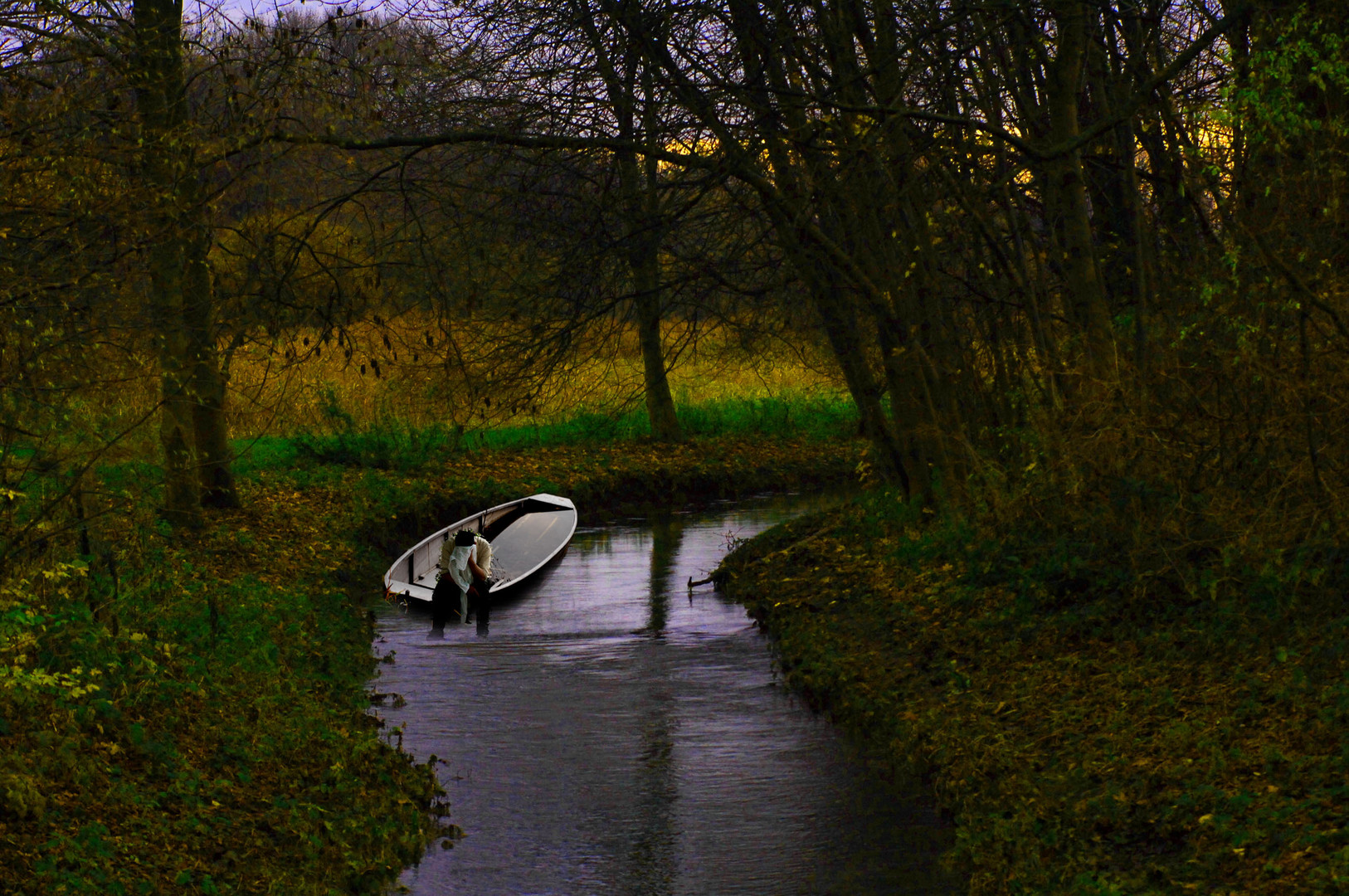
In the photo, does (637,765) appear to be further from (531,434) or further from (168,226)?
(531,434)

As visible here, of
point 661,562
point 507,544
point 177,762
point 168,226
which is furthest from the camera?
point 507,544

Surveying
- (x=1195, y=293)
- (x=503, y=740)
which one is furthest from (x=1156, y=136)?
(x=503, y=740)

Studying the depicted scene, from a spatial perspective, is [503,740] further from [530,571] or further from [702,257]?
[530,571]

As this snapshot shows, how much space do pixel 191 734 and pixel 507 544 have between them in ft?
38.9

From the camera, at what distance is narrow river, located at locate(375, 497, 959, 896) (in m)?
8.44

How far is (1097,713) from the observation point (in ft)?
28.9

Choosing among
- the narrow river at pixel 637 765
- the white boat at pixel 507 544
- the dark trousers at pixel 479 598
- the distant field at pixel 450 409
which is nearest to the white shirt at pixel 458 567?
the dark trousers at pixel 479 598

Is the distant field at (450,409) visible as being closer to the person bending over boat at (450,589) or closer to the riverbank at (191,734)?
the person bending over boat at (450,589)

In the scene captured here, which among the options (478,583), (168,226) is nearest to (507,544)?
(478,583)

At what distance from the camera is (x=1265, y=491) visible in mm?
9305

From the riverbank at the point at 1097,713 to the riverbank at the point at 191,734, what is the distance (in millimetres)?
3488

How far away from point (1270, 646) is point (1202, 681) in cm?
45

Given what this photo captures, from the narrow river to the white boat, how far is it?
65cm

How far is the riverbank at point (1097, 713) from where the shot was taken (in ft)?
21.7
